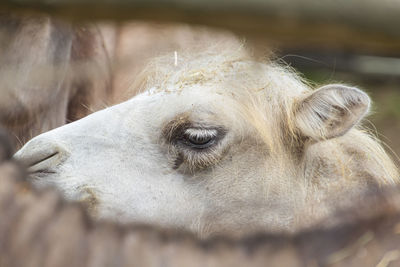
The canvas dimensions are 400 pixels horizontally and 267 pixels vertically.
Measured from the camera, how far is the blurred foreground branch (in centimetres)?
85

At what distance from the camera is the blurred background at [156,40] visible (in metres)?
0.86

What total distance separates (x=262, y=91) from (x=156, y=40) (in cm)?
78

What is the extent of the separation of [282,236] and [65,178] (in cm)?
127

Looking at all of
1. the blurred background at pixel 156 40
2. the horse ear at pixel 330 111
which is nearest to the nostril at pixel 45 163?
the blurred background at pixel 156 40

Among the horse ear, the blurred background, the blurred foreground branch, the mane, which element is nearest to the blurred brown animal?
the blurred background

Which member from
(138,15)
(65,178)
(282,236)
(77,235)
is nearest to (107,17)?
(138,15)

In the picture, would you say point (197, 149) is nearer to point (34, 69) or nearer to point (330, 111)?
point (330, 111)

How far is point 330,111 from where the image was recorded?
2309 mm

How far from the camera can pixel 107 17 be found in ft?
2.88

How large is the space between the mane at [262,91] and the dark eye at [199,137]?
0.15 metres

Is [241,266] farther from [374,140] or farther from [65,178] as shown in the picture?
[374,140]

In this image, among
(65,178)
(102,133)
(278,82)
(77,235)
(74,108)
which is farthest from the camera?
(74,108)

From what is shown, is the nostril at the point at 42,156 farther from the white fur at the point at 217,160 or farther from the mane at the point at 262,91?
the mane at the point at 262,91

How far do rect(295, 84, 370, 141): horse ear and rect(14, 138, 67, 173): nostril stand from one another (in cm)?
96
